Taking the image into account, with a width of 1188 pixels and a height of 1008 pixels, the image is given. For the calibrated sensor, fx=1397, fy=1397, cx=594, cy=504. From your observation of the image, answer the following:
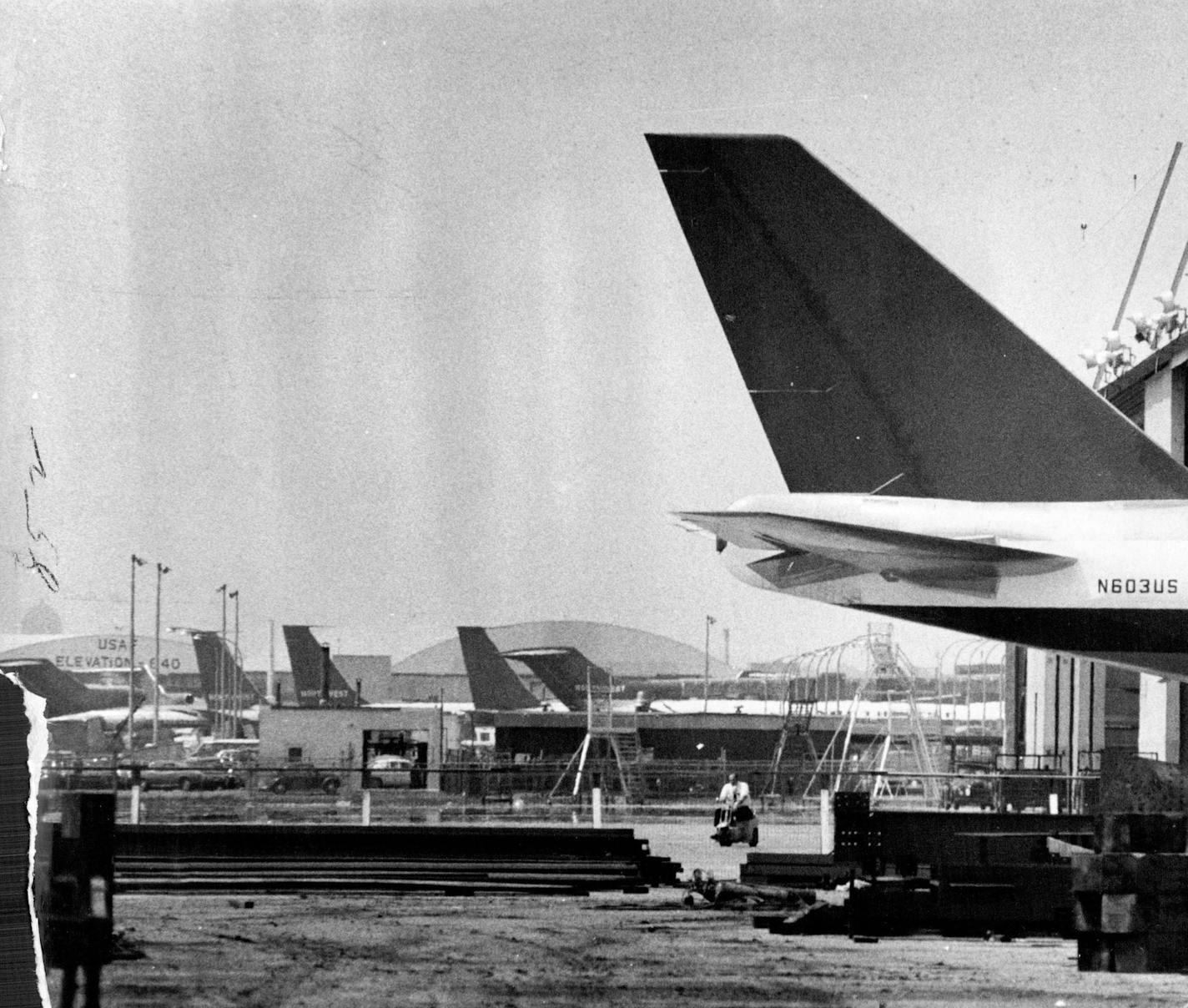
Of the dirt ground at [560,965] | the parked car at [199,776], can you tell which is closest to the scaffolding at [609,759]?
the dirt ground at [560,965]

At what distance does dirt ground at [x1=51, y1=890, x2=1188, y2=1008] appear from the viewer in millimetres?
6410

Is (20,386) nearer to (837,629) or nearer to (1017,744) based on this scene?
(837,629)

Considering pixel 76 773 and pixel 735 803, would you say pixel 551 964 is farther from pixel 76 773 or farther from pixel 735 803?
pixel 76 773

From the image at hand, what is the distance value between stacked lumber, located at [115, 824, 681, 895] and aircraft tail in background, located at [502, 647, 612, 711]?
3.99 ft

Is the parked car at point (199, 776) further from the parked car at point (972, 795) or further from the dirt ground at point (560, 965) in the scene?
the parked car at point (972, 795)

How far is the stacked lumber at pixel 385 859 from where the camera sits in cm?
981

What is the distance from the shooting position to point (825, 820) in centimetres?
1202

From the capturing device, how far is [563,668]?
10766 millimetres

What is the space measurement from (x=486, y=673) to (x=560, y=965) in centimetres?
492

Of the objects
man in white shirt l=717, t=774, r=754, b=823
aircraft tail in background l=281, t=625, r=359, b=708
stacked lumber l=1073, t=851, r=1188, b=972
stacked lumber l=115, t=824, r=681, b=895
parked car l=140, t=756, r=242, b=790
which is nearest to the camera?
stacked lumber l=1073, t=851, r=1188, b=972

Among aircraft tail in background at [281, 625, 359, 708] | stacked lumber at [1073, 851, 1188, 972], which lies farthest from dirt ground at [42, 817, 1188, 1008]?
aircraft tail in background at [281, 625, 359, 708]

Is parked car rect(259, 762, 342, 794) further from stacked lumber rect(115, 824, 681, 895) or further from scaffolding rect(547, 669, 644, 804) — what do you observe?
stacked lumber rect(115, 824, 681, 895)

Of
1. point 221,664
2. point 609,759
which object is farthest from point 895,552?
point 609,759

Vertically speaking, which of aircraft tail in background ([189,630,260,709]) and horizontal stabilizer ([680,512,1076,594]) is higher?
horizontal stabilizer ([680,512,1076,594])
